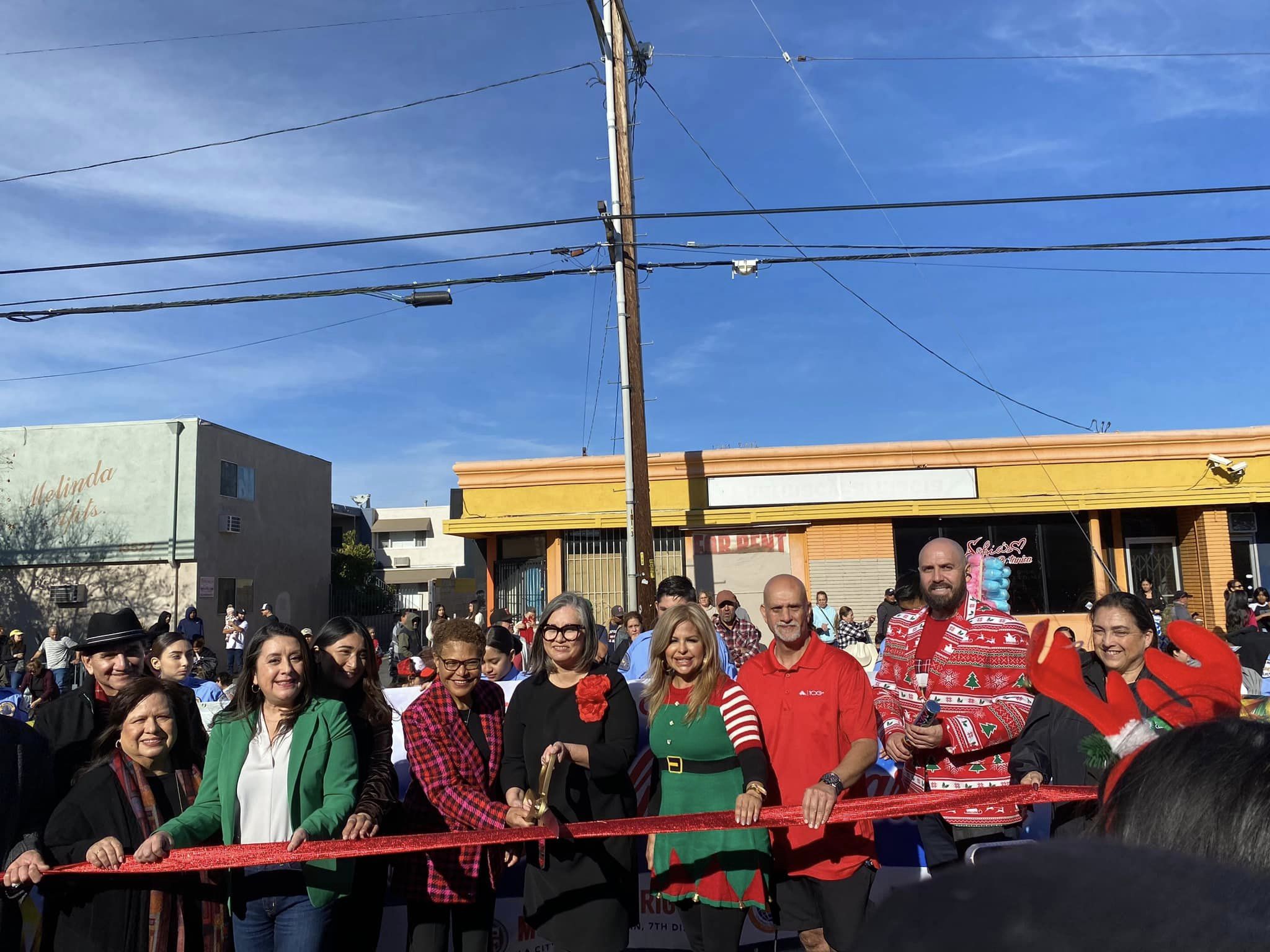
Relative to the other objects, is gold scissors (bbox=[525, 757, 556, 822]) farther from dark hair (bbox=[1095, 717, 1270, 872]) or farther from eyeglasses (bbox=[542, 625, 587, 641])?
dark hair (bbox=[1095, 717, 1270, 872])

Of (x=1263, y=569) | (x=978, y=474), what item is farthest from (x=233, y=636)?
(x=1263, y=569)

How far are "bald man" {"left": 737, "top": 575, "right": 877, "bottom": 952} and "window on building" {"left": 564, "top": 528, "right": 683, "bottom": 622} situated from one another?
45.9ft

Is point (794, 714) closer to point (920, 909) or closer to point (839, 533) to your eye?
point (920, 909)

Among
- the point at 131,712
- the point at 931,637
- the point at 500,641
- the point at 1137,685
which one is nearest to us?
the point at 1137,685

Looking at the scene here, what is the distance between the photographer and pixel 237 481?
29.0 metres

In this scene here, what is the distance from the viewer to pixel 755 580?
18.2 m

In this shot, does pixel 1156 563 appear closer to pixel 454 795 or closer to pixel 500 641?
pixel 500 641

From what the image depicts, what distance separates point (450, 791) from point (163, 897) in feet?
3.82

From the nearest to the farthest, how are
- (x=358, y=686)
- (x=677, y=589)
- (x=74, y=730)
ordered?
(x=74, y=730) < (x=358, y=686) < (x=677, y=589)

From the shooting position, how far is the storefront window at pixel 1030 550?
18609 millimetres

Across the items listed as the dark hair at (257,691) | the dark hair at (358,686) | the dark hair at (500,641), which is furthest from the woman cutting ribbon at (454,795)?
the dark hair at (500,641)

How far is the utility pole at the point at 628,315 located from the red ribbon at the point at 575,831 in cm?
942

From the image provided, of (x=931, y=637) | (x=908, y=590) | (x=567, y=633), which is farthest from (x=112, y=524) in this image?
(x=931, y=637)

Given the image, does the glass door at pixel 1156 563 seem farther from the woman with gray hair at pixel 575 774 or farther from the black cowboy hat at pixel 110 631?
the black cowboy hat at pixel 110 631
